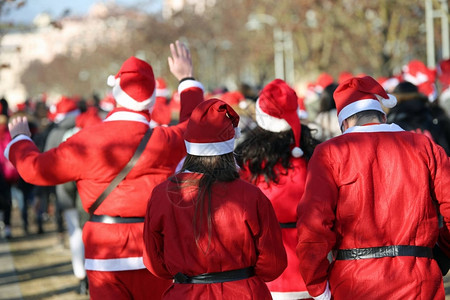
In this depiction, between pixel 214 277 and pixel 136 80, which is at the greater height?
pixel 136 80

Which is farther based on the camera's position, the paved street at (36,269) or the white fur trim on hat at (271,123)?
the paved street at (36,269)

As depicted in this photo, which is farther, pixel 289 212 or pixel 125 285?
pixel 289 212

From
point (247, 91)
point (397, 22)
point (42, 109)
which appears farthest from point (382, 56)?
point (247, 91)

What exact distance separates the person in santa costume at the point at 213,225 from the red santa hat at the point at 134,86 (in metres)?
1.20

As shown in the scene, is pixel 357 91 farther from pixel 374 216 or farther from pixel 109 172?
pixel 109 172

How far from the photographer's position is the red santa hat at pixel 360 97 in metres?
4.21

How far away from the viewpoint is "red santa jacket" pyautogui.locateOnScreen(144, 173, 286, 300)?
3883mm

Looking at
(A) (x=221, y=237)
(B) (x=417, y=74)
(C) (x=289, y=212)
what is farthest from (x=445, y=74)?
(A) (x=221, y=237)

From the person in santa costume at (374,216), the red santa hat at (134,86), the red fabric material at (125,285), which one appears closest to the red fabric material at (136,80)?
the red santa hat at (134,86)

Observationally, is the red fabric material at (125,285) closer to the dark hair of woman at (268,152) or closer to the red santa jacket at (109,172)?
the red santa jacket at (109,172)

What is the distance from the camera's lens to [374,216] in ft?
13.1

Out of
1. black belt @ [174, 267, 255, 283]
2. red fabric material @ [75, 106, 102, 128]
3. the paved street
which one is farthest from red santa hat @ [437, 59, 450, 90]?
black belt @ [174, 267, 255, 283]

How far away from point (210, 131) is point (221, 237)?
52cm

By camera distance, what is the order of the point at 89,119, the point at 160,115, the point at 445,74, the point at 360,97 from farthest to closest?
1. the point at 445,74
2. the point at 89,119
3. the point at 160,115
4. the point at 360,97
